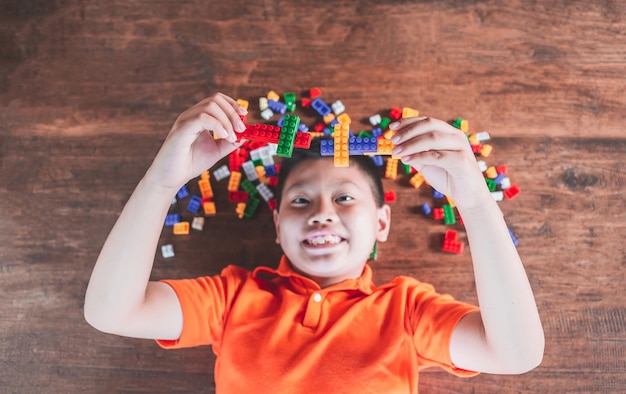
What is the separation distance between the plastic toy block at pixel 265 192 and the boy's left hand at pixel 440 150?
535mm

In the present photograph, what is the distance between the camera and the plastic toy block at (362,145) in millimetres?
905

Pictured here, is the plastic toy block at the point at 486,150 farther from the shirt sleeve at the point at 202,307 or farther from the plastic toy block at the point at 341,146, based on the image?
the shirt sleeve at the point at 202,307

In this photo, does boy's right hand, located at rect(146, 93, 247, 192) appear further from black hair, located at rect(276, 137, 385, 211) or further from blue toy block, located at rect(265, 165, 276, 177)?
blue toy block, located at rect(265, 165, 276, 177)

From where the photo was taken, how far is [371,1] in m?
1.44

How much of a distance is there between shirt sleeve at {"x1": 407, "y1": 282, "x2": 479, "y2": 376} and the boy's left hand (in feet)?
0.81

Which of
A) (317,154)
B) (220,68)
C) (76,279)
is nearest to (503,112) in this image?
(317,154)

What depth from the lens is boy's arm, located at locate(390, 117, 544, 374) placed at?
87cm

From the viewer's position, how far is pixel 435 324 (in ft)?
3.30

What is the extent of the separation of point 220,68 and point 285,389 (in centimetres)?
90

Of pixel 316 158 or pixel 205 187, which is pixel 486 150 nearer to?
pixel 316 158

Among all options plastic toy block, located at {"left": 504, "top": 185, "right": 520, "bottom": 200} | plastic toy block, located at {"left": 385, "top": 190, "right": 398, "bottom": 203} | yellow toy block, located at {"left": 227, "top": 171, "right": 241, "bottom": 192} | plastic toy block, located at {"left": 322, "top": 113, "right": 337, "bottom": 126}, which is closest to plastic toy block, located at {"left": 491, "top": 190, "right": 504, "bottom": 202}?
plastic toy block, located at {"left": 504, "top": 185, "right": 520, "bottom": 200}

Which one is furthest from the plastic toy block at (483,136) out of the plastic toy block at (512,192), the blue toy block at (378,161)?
the blue toy block at (378,161)

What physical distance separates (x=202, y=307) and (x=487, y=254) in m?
0.60

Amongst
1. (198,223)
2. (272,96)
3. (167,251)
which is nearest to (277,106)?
(272,96)
